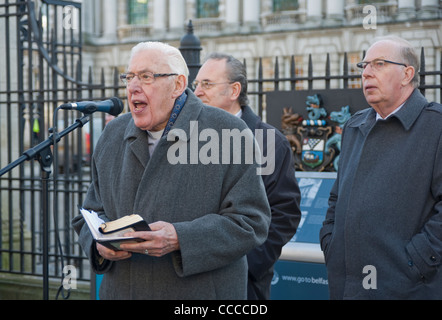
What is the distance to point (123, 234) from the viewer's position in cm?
252

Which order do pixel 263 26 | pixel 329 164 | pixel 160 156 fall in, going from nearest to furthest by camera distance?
1. pixel 160 156
2. pixel 329 164
3. pixel 263 26

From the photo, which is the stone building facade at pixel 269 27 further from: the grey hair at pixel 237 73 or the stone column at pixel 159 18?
the grey hair at pixel 237 73

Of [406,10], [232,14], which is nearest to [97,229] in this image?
[406,10]

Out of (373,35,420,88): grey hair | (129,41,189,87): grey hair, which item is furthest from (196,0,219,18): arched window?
(129,41,189,87): grey hair

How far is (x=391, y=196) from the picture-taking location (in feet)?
10.1

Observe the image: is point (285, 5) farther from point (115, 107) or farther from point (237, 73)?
point (115, 107)

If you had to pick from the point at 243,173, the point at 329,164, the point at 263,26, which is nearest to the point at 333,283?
the point at 243,173

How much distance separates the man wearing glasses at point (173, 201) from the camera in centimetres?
269

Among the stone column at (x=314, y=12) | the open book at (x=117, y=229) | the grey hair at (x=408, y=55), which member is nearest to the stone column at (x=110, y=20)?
the stone column at (x=314, y=12)

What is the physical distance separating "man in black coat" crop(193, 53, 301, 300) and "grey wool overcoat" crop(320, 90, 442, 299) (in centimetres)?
49

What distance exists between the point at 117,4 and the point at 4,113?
116 ft

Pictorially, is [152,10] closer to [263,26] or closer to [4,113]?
[263,26]

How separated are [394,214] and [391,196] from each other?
0.08m
